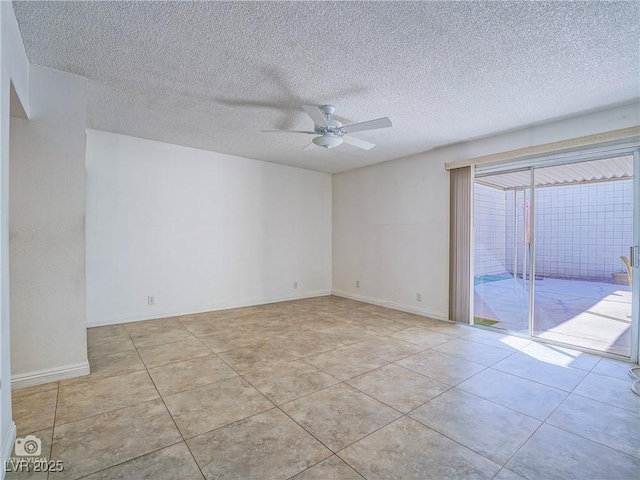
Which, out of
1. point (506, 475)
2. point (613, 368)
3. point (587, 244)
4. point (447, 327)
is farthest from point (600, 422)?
point (587, 244)

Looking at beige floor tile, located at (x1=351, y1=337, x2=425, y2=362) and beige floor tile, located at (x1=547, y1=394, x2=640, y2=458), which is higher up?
beige floor tile, located at (x1=351, y1=337, x2=425, y2=362)

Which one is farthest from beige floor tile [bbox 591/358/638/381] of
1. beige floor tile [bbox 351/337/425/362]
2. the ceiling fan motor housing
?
the ceiling fan motor housing

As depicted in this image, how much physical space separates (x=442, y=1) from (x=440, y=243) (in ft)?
11.2

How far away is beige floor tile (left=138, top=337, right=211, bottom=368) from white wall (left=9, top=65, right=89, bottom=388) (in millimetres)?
558

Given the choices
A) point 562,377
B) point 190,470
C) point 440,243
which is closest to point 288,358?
point 190,470

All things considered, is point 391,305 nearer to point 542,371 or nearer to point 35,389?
point 542,371

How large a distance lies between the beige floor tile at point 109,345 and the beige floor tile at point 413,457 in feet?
9.16

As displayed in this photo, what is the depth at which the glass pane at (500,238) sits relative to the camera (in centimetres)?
448

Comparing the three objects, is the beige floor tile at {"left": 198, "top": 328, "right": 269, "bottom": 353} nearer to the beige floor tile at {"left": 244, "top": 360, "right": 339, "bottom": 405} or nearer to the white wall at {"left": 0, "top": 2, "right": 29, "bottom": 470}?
the beige floor tile at {"left": 244, "top": 360, "right": 339, "bottom": 405}

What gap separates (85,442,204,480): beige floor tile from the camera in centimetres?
155

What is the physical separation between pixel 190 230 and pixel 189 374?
8.71ft

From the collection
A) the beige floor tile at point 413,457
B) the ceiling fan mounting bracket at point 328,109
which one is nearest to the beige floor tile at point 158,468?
the beige floor tile at point 413,457

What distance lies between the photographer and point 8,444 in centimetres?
170

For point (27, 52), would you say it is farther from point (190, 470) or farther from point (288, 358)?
point (288, 358)
